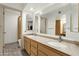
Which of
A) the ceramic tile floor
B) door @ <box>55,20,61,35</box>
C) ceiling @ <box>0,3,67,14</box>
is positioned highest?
ceiling @ <box>0,3,67,14</box>

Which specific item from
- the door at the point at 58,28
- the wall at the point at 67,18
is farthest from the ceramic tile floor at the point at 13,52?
the door at the point at 58,28

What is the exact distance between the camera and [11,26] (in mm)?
6641

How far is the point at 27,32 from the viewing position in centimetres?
516

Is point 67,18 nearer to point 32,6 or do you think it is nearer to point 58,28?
point 58,28

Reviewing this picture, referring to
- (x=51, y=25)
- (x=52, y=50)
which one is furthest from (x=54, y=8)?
(x=52, y=50)

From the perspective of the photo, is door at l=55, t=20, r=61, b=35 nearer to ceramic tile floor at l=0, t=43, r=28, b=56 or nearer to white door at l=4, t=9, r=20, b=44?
ceramic tile floor at l=0, t=43, r=28, b=56

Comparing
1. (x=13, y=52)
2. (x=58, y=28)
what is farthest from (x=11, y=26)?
(x=58, y=28)

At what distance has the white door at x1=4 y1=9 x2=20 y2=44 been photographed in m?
6.34

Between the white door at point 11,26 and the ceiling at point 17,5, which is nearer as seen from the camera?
the ceiling at point 17,5

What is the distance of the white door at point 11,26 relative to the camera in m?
6.34

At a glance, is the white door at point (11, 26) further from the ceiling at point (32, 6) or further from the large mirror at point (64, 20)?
the large mirror at point (64, 20)

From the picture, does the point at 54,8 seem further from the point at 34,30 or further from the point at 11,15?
the point at 11,15

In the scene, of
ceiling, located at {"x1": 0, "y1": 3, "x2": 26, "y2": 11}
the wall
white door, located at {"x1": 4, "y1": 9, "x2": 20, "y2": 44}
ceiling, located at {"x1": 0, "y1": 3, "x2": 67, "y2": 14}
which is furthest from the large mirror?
white door, located at {"x1": 4, "y1": 9, "x2": 20, "y2": 44}

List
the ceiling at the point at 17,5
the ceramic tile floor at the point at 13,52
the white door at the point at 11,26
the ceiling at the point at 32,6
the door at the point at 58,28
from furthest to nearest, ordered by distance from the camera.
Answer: the white door at the point at 11,26 → the ceiling at the point at 17,5 → the ceramic tile floor at the point at 13,52 → the ceiling at the point at 32,6 → the door at the point at 58,28
